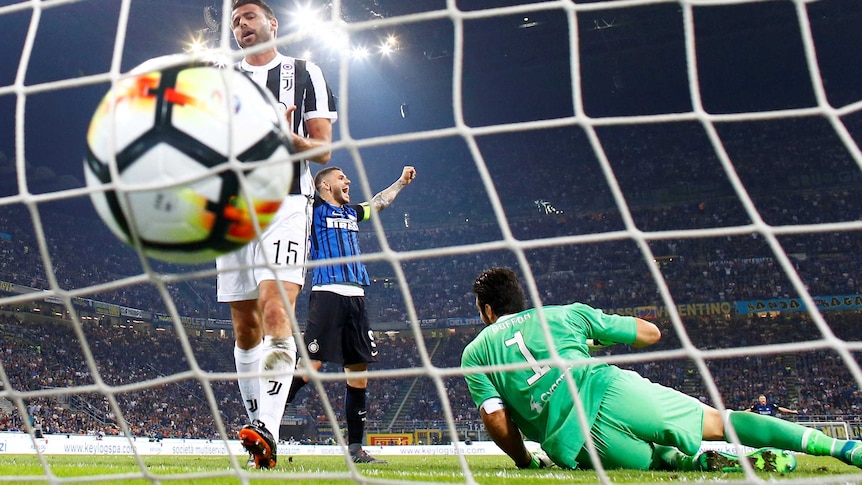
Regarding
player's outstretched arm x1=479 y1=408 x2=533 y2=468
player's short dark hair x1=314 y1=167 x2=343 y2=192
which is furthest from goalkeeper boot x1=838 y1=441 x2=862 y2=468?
player's short dark hair x1=314 y1=167 x2=343 y2=192

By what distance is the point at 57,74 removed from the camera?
73.0 ft

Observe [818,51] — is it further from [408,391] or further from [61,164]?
[61,164]

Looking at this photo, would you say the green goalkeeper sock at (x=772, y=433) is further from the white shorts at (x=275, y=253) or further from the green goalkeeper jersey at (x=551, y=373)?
the white shorts at (x=275, y=253)

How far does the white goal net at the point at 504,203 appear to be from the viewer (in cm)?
1969

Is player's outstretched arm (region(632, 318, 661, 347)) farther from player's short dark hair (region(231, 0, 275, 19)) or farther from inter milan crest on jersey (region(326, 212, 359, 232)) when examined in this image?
inter milan crest on jersey (region(326, 212, 359, 232))

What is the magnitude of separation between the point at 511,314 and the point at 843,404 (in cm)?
1911

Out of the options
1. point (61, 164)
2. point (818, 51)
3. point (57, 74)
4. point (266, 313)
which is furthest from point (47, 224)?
point (818, 51)

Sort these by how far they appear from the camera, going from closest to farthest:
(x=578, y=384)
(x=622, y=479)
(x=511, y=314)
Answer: (x=622, y=479), (x=578, y=384), (x=511, y=314)

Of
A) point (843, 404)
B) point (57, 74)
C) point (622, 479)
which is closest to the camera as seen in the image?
point (622, 479)

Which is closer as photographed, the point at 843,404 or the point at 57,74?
the point at 843,404

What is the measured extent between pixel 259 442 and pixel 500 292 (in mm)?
1211

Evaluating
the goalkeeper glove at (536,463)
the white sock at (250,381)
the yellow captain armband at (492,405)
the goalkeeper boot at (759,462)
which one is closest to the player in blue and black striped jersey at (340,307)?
the white sock at (250,381)

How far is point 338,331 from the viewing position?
4.17 metres

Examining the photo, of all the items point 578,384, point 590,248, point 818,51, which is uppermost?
point 818,51
